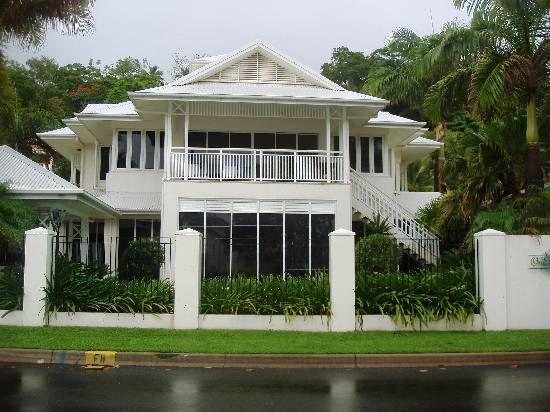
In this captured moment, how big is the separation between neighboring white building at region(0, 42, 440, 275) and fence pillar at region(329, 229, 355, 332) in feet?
18.1

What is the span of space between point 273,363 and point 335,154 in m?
12.6

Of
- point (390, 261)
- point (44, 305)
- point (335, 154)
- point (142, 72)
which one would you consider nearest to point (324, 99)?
point (335, 154)

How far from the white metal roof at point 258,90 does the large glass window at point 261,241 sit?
3696 millimetres

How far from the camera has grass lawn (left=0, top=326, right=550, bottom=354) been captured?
431 inches

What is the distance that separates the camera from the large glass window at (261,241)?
1980 cm

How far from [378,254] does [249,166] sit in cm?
572

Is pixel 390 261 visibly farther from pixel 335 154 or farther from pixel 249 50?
pixel 249 50

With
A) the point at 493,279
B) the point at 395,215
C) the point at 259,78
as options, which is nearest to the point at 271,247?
the point at 395,215

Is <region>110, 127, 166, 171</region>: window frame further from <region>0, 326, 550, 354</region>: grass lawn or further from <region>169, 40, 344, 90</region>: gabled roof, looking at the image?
<region>0, 326, 550, 354</region>: grass lawn

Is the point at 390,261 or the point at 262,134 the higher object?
the point at 262,134

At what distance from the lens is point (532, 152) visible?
51.2 feet

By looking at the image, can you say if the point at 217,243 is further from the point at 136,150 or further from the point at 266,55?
the point at 266,55

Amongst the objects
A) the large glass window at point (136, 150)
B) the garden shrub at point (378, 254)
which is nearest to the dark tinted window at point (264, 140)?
the large glass window at point (136, 150)

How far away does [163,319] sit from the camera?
13.1 meters
